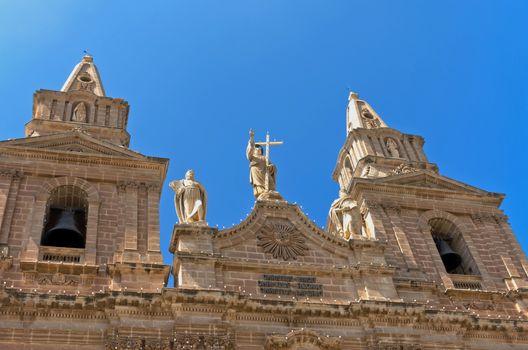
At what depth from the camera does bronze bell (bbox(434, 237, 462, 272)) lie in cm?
2673

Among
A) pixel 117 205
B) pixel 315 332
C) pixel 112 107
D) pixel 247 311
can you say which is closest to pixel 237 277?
pixel 247 311

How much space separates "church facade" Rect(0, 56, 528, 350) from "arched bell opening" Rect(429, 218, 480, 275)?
0.17 feet

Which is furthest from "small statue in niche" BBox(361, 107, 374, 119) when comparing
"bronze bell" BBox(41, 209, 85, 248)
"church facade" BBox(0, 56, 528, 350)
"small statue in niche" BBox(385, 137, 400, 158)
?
"bronze bell" BBox(41, 209, 85, 248)

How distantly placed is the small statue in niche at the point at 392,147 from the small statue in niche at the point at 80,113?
12.0 metres

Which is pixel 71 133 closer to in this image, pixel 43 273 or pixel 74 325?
pixel 43 273

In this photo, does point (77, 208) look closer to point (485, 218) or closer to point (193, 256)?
point (193, 256)

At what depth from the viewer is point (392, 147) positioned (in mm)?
31547

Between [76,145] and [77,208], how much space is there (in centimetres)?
232

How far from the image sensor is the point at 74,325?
19.8 meters

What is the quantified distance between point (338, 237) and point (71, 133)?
9.59 meters

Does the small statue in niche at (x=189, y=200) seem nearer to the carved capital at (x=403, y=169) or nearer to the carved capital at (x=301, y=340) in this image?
the carved capital at (x=301, y=340)

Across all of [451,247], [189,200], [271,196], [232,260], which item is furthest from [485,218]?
[189,200]

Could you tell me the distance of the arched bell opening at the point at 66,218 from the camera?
77.8 feet

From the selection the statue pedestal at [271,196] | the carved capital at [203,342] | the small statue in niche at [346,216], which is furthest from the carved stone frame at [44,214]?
the small statue in niche at [346,216]
